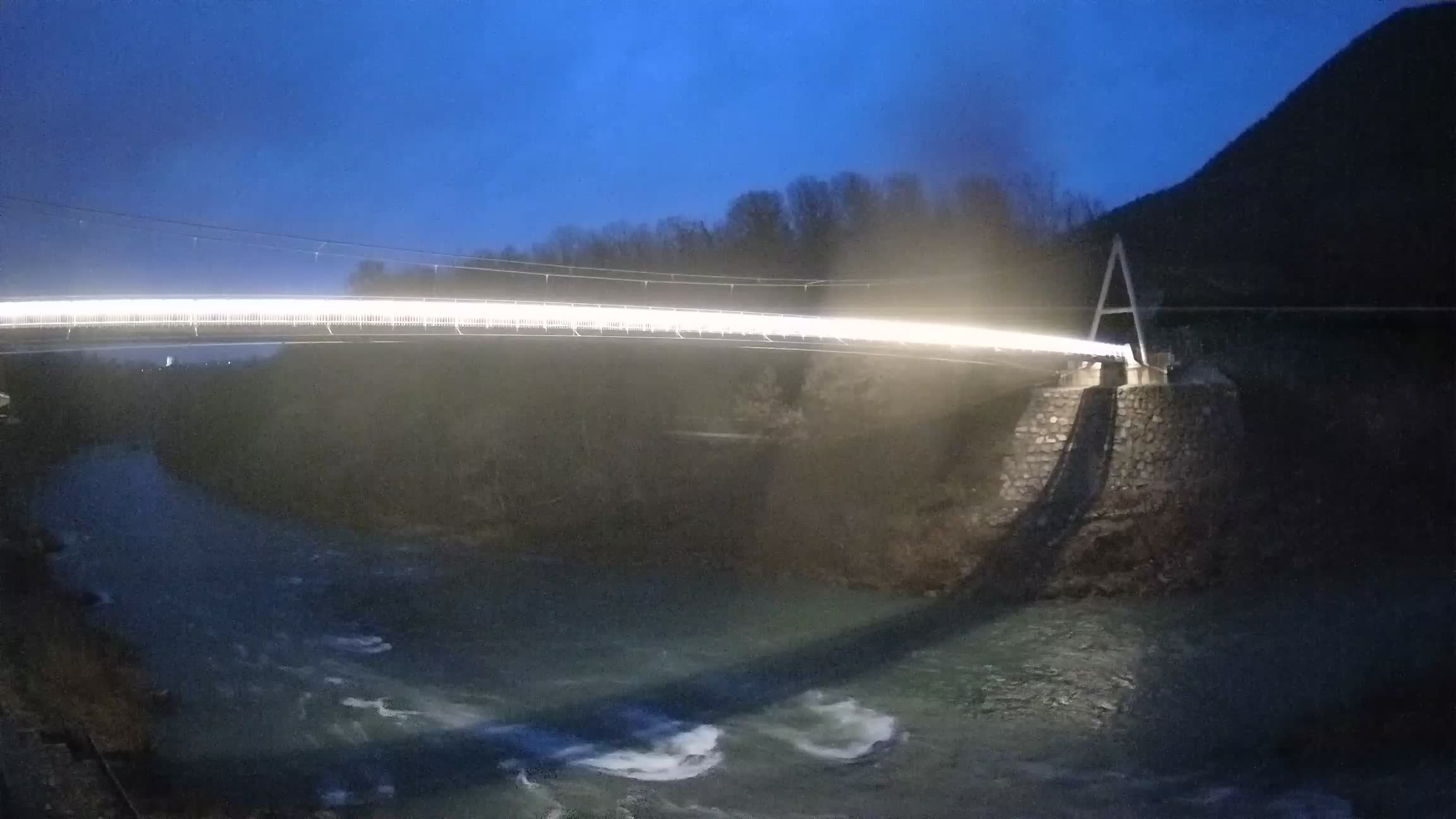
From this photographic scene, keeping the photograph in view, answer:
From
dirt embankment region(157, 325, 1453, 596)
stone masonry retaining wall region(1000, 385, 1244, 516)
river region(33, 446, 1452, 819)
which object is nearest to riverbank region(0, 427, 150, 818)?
river region(33, 446, 1452, 819)

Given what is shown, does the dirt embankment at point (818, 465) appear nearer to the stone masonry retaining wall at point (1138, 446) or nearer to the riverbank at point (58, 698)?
the stone masonry retaining wall at point (1138, 446)

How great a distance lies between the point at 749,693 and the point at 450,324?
5292 mm

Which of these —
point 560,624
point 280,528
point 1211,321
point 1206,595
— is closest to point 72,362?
point 280,528

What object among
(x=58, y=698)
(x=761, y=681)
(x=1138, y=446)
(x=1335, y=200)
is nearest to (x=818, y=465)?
(x=1138, y=446)

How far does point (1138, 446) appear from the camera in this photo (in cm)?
1312

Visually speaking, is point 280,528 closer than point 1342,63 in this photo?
Yes

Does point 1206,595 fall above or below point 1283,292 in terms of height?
below

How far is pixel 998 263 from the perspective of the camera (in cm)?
2347

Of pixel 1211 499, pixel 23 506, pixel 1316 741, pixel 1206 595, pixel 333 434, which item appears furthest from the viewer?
pixel 333 434

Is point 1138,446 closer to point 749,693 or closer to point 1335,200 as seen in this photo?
point 749,693

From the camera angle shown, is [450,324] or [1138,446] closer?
[450,324]

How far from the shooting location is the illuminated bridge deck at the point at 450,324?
9172 millimetres

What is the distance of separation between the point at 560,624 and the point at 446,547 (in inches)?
259

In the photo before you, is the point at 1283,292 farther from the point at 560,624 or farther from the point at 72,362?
the point at 72,362
